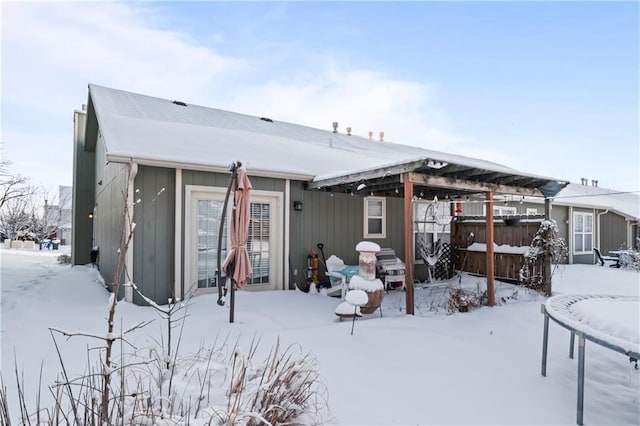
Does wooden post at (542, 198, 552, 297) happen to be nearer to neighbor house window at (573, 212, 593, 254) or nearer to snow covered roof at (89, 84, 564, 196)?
snow covered roof at (89, 84, 564, 196)

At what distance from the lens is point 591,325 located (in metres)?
2.59

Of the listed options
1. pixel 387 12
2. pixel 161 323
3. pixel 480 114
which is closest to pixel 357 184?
pixel 387 12

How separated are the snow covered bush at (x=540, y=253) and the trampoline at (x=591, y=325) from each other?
3.77m

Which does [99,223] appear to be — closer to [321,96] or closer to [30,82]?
[30,82]

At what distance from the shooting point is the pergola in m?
5.31

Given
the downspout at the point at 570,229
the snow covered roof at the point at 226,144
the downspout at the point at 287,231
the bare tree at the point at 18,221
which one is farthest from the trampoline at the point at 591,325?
the bare tree at the point at 18,221

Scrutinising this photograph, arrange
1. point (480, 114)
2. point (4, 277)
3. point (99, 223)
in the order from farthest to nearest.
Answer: point (480, 114)
point (99, 223)
point (4, 277)

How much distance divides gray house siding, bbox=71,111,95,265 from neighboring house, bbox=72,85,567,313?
286 centimetres

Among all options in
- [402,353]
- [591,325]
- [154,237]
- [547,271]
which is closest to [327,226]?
[154,237]


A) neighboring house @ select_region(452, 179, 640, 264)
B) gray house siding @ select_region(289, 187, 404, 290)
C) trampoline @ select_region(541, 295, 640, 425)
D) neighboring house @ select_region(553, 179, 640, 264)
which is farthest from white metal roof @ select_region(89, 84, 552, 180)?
neighboring house @ select_region(553, 179, 640, 264)

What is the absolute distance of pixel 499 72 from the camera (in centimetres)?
899

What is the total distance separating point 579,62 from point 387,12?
4.72 metres

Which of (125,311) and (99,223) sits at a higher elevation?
(99,223)

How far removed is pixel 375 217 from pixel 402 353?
16.7 ft
